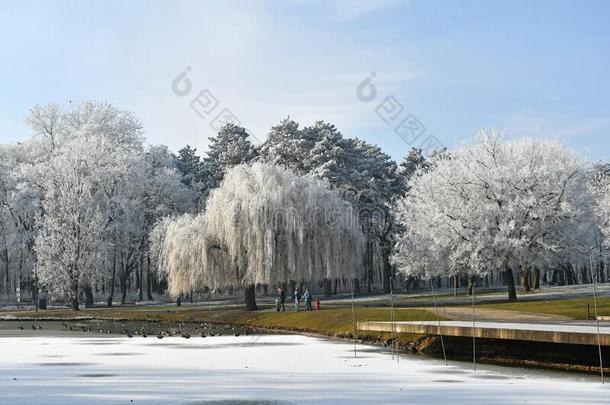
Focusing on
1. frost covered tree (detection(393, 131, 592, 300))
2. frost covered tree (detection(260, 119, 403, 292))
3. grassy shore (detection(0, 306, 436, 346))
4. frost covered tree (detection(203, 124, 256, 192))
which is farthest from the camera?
frost covered tree (detection(203, 124, 256, 192))

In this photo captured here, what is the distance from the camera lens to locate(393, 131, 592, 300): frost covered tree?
1692 inches

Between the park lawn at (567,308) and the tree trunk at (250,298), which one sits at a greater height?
the tree trunk at (250,298)

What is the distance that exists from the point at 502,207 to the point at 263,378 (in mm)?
30118

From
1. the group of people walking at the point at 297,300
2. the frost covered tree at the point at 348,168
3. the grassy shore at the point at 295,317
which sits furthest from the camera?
the frost covered tree at the point at 348,168

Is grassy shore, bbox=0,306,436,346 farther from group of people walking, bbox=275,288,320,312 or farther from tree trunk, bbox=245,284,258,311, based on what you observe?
tree trunk, bbox=245,284,258,311

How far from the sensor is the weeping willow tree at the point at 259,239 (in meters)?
44.2

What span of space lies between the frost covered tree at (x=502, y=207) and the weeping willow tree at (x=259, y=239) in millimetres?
7070

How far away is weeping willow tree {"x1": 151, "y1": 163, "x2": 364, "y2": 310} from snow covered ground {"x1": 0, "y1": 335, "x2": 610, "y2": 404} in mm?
19064

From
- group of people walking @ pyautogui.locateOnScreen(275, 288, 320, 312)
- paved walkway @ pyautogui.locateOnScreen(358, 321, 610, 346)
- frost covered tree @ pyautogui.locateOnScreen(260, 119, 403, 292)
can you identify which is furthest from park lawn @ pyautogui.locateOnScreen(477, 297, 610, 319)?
frost covered tree @ pyautogui.locateOnScreen(260, 119, 403, 292)

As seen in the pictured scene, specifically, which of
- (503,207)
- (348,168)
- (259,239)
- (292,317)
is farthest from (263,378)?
(348,168)

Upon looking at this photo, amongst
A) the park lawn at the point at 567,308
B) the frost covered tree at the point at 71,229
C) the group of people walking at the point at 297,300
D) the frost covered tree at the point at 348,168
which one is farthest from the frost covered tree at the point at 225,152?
the park lawn at the point at 567,308

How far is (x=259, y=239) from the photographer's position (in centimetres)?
4391

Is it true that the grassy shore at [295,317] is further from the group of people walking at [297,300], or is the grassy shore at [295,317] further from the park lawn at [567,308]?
the park lawn at [567,308]

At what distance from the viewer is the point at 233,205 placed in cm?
4506
